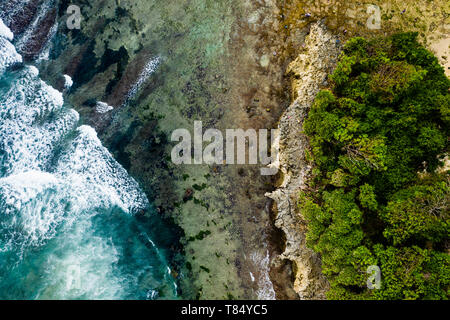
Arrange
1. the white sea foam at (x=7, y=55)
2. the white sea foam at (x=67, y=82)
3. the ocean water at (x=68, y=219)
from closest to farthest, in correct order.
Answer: the ocean water at (x=68, y=219), the white sea foam at (x=67, y=82), the white sea foam at (x=7, y=55)

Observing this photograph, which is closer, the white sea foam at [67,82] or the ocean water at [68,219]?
the ocean water at [68,219]

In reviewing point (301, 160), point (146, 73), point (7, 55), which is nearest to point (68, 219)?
point (146, 73)

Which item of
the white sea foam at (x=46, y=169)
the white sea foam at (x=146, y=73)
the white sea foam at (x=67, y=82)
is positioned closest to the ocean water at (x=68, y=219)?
the white sea foam at (x=46, y=169)

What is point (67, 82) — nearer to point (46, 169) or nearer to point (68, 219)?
point (46, 169)

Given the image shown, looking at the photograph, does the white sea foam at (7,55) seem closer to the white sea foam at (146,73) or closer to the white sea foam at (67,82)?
the white sea foam at (67,82)

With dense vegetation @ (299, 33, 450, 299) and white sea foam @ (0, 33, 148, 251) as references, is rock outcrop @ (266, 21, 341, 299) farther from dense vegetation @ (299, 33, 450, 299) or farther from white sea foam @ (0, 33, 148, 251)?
white sea foam @ (0, 33, 148, 251)

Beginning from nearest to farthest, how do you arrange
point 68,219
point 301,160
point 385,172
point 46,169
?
1. point 385,172
2. point 301,160
3. point 68,219
4. point 46,169
